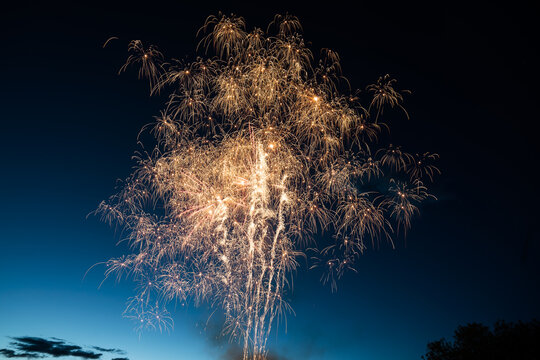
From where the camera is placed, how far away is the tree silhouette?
664 inches

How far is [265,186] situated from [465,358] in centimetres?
1119

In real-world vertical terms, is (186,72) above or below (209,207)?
above

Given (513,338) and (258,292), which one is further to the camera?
(258,292)

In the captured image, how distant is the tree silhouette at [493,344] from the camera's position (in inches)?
664

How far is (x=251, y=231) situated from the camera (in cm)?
2294

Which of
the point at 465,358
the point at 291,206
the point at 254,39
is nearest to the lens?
the point at 465,358

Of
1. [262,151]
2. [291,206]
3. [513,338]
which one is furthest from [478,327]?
[262,151]

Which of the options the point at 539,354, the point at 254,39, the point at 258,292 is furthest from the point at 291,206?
the point at 539,354

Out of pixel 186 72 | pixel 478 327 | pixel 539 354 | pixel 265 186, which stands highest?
pixel 186 72

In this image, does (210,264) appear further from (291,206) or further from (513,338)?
(513,338)

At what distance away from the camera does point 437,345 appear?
18.3 meters

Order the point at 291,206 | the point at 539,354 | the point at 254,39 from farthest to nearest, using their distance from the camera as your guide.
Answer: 1. the point at 291,206
2. the point at 254,39
3. the point at 539,354

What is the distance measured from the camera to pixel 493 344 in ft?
56.6

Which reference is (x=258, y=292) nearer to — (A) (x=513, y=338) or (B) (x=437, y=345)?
(B) (x=437, y=345)
